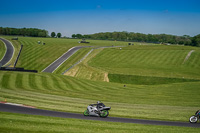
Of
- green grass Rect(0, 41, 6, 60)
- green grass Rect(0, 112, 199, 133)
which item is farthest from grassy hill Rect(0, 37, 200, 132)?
green grass Rect(0, 41, 6, 60)

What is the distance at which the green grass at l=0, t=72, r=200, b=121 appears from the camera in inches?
1050

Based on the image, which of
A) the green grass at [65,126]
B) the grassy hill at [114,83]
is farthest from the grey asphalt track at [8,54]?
the green grass at [65,126]

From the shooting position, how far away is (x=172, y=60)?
85000mm

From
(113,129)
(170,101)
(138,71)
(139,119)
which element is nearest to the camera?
(113,129)

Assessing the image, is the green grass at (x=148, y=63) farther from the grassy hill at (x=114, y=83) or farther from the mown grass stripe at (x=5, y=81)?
the mown grass stripe at (x=5, y=81)

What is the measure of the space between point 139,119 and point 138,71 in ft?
148

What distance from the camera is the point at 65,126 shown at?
19.0 m

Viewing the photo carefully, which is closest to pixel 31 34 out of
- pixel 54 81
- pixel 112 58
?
pixel 112 58

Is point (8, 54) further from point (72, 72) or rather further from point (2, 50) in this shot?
point (72, 72)

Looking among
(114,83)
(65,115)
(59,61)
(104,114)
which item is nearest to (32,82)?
(114,83)

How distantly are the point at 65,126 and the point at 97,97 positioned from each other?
1809 centimetres

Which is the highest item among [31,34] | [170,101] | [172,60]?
[31,34]

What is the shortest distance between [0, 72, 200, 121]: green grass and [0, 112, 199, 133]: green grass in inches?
160

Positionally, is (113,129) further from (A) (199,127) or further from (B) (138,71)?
(B) (138,71)
